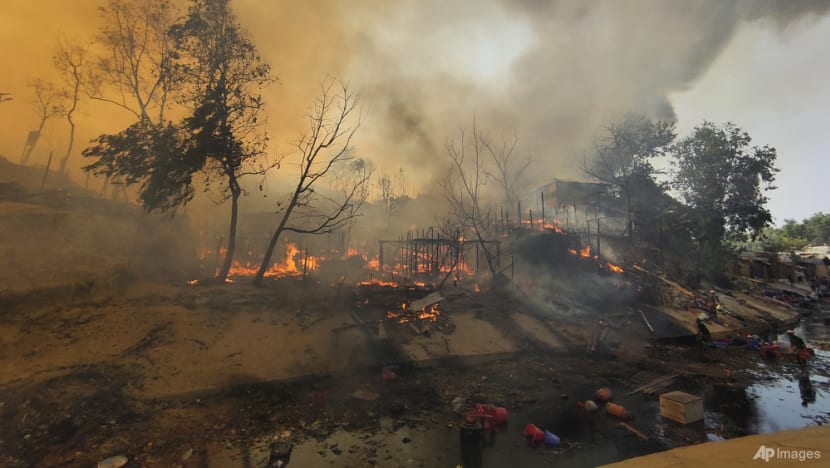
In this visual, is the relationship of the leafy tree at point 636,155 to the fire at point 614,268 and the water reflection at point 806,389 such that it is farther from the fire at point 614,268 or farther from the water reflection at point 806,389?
the water reflection at point 806,389

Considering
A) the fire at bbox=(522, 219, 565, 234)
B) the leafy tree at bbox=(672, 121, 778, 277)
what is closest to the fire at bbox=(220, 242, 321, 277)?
the fire at bbox=(522, 219, 565, 234)

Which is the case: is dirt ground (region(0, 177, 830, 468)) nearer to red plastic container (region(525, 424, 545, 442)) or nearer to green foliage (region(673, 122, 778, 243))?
red plastic container (region(525, 424, 545, 442))

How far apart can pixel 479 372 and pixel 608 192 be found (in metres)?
31.4

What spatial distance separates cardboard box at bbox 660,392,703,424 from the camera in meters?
8.15

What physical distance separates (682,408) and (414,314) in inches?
359

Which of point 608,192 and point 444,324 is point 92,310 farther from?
point 608,192

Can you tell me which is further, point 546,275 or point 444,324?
point 546,275

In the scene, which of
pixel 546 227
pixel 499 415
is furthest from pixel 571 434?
pixel 546 227

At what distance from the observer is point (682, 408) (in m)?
8.15

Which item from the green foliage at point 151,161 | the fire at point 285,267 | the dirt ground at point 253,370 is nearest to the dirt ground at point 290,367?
the dirt ground at point 253,370

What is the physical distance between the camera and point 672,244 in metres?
29.7

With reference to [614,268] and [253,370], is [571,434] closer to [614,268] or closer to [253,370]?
[253,370]

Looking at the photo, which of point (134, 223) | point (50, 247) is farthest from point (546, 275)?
point (134, 223)

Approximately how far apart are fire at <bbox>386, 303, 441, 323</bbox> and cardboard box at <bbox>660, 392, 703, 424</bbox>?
315 inches
